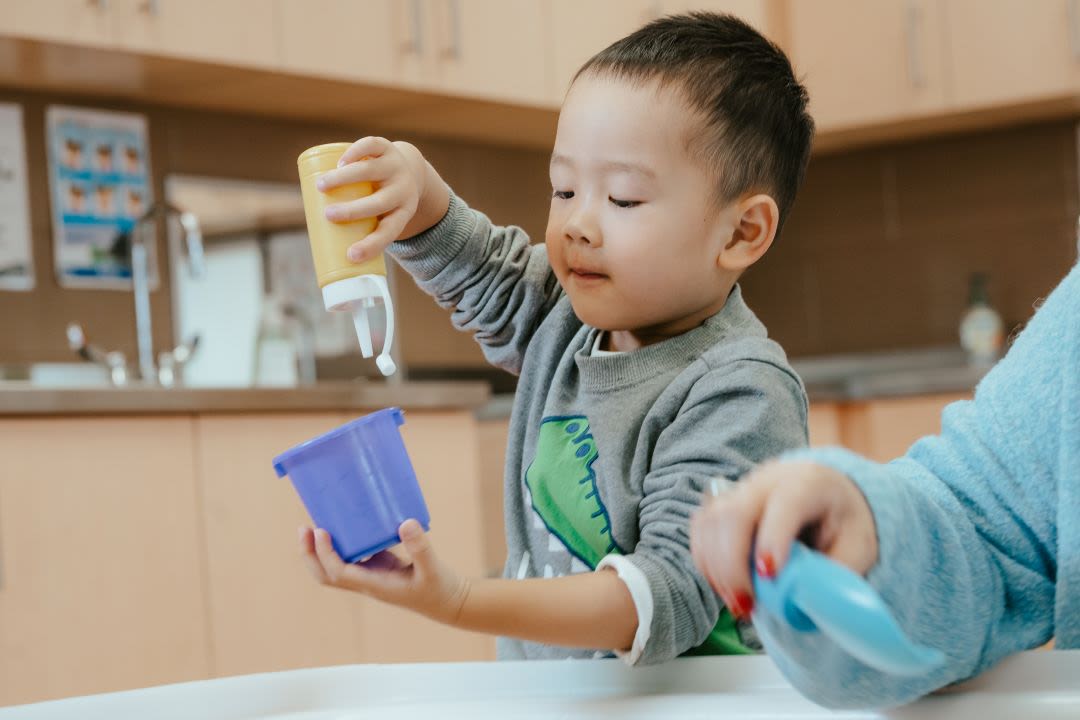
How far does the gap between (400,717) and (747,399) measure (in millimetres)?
336

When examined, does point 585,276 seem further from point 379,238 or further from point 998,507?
point 998,507

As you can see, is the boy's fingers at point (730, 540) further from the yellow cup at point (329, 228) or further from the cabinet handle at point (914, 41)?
the cabinet handle at point (914, 41)

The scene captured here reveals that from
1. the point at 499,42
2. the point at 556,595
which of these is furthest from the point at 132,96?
the point at 556,595

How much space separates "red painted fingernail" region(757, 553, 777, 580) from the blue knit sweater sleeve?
11 cm

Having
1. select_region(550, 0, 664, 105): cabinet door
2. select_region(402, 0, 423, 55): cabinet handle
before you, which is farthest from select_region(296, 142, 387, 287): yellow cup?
select_region(550, 0, 664, 105): cabinet door

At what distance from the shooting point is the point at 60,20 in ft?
8.29

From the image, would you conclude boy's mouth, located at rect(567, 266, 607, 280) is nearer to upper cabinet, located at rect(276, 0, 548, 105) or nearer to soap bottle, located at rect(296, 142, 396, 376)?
soap bottle, located at rect(296, 142, 396, 376)

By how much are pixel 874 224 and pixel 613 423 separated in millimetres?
3047

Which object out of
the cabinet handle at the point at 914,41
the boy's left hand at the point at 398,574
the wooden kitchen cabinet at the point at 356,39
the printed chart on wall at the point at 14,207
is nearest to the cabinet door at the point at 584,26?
the wooden kitchen cabinet at the point at 356,39

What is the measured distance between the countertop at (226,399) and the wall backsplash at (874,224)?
0.76 metres

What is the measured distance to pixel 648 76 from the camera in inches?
39.4

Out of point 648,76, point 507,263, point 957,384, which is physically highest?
point 648,76

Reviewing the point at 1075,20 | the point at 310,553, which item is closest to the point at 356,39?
the point at 1075,20

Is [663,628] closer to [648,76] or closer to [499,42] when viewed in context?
[648,76]
